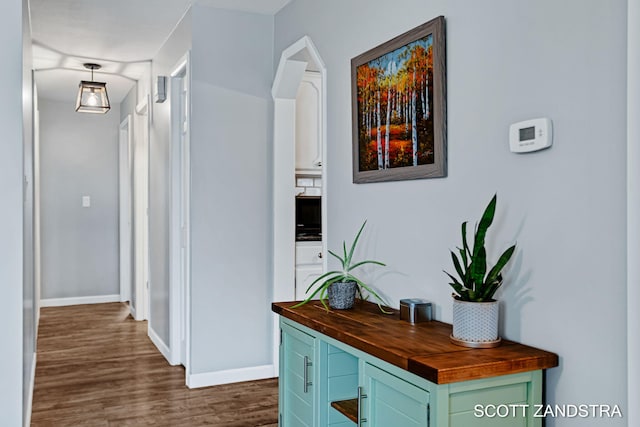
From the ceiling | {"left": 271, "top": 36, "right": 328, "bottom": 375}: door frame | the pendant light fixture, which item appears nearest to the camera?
the ceiling

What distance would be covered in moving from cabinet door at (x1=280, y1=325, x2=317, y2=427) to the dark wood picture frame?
2.59 feet

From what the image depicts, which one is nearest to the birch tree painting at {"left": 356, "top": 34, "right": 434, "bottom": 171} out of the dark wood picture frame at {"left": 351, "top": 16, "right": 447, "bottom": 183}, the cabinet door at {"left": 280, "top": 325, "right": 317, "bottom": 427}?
the dark wood picture frame at {"left": 351, "top": 16, "right": 447, "bottom": 183}

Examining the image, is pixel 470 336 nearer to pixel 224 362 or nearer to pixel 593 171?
pixel 593 171

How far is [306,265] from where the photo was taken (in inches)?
162

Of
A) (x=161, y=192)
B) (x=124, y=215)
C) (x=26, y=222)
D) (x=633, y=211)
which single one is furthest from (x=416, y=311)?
(x=124, y=215)

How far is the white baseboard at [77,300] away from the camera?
657cm

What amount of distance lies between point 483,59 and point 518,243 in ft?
2.13

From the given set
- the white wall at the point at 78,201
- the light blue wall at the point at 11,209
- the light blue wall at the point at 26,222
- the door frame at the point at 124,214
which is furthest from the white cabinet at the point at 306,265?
the white wall at the point at 78,201

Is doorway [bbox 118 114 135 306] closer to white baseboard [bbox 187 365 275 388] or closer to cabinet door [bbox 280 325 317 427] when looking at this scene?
white baseboard [bbox 187 365 275 388]

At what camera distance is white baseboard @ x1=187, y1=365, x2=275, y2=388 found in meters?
3.65

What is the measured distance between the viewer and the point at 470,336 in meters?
1.79

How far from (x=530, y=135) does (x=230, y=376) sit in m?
2.66

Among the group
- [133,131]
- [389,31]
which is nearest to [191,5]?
[389,31]

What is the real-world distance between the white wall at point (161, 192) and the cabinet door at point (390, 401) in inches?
A: 105
